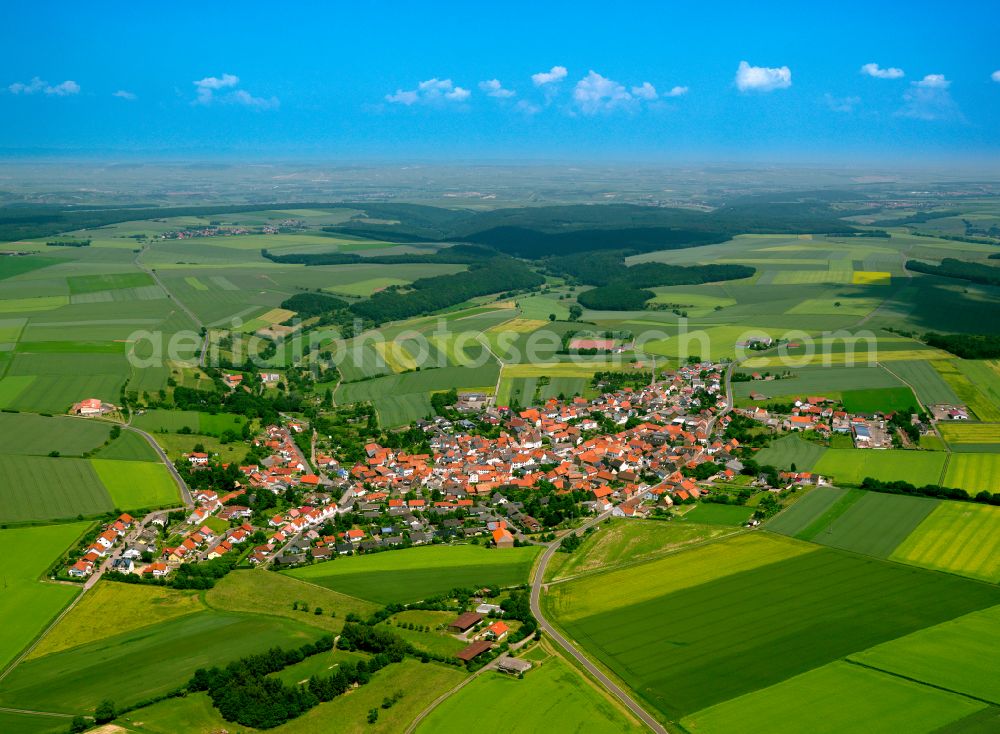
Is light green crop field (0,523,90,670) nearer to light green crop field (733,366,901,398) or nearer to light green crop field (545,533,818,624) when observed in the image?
light green crop field (545,533,818,624)

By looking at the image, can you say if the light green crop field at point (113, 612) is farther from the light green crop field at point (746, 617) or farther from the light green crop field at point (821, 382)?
the light green crop field at point (821, 382)

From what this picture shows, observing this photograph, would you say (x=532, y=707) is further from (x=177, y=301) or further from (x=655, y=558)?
(x=177, y=301)

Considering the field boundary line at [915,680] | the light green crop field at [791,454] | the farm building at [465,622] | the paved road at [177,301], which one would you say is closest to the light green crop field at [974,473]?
the light green crop field at [791,454]

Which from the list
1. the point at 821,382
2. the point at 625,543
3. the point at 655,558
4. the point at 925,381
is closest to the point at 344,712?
the point at 655,558

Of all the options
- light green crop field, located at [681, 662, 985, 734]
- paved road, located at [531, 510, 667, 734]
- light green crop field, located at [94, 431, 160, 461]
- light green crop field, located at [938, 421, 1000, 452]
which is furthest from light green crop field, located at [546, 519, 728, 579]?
light green crop field, located at [94, 431, 160, 461]

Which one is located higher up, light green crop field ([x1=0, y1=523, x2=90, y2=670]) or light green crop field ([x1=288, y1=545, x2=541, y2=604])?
light green crop field ([x1=0, y1=523, x2=90, y2=670])
